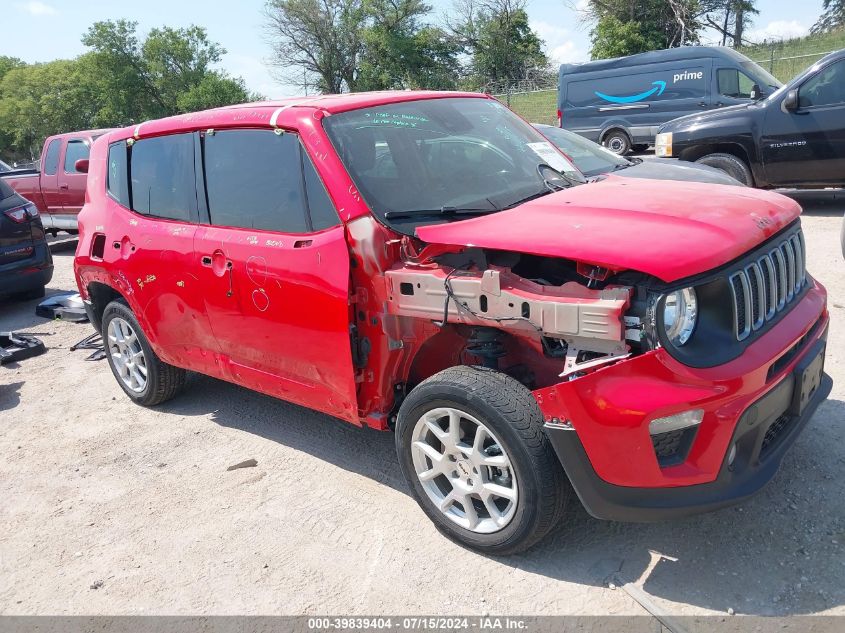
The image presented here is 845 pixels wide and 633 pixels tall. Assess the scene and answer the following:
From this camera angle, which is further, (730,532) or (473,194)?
(473,194)

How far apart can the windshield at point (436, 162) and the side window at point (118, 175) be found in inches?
76.2

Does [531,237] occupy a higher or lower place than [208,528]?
higher

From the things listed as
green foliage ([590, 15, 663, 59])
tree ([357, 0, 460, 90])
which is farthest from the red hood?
tree ([357, 0, 460, 90])

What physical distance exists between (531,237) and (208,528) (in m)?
2.15

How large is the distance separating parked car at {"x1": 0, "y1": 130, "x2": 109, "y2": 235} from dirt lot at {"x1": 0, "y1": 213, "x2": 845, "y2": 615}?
8.60 metres

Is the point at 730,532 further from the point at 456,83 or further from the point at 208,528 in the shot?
the point at 456,83

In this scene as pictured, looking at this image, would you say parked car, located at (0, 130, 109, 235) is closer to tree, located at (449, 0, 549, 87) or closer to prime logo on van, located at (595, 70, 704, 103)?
prime logo on van, located at (595, 70, 704, 103)

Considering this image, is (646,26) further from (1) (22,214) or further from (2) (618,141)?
(1) (22,214)

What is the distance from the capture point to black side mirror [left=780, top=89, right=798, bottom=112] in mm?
8445

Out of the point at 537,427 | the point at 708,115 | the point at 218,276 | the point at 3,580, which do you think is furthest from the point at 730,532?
the point at 708,115

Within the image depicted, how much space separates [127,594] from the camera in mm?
3035

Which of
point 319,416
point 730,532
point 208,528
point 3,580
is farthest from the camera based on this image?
point 319,416

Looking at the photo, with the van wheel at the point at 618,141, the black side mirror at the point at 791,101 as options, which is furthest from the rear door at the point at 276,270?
the van wheel at the point at 618,141

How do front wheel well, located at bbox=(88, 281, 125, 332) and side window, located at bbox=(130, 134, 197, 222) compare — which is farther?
front wheel well, located at bbox=(88, 281, 125, 332)
